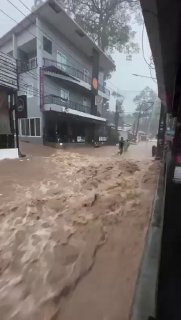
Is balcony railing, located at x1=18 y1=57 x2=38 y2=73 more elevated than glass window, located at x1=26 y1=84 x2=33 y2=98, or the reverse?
balcony railing, located at x1=18 y1=57 x2=38 y2=73

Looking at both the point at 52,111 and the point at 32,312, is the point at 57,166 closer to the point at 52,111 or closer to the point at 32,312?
the point at 52,111

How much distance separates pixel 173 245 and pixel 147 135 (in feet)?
106

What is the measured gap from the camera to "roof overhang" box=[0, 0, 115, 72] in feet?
49.7

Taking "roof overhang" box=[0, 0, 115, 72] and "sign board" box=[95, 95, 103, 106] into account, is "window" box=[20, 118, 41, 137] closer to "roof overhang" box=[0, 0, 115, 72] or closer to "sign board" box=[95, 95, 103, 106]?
"roof overhang" box=[0, 0, 115, 72]

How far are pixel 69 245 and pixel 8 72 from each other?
9348 millimetres

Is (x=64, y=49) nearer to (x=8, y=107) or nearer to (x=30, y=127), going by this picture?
(x=30, y=127)

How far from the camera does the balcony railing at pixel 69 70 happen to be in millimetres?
17019

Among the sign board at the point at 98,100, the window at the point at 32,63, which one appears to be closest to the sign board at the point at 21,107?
the window at the point at 32,63

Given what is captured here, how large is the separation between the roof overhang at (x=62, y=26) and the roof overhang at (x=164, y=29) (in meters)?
12.7

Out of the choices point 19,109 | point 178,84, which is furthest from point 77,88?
point 178,84

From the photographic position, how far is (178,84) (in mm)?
5465

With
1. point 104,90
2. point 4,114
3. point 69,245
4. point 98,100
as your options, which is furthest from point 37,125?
point 69,245

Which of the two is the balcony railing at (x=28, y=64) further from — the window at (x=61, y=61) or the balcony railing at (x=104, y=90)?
the balcony railing at (x=104, y=90)

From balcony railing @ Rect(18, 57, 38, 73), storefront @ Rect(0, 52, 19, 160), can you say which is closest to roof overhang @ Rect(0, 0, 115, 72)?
balcony railing @ Rect(18, 57, 38, 73)
